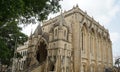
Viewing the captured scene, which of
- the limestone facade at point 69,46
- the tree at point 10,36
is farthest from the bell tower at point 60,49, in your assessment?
the tree at point 10,36

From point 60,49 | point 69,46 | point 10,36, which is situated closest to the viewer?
Answer: point 10,36

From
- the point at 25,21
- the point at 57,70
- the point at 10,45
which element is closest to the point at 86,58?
the point at 57,70

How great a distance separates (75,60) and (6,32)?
19.0 meters

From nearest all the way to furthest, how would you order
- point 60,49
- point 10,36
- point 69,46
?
point 10,36 < point 60,49 < point 69,46

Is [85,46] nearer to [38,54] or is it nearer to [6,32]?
[38,54]

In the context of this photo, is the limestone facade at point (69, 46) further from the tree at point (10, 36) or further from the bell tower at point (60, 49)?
the tree at point (10, 36)

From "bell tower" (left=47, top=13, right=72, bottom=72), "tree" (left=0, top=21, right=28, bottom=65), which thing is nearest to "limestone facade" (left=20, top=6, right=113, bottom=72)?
"bell tower" (left=47, top=13, right=72, bottom=72)

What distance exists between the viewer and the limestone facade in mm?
37625

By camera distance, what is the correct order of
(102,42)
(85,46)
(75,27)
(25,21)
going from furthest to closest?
1. (102,42)
2. (85,46)
3. (75,27)
4. (25,21)

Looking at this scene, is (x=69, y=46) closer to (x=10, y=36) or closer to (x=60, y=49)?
(x=60, y=49)

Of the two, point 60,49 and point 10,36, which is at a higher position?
point 10,36

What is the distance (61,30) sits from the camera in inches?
1497

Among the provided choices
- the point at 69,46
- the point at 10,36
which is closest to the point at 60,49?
the point at 69,46

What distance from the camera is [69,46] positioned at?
129 feet
